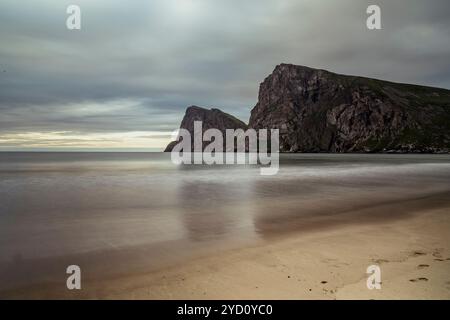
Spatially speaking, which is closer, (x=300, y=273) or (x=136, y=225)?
(x=300, y=273)

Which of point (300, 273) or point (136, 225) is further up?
point (300, 273)

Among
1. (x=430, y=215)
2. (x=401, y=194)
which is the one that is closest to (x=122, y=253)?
(x=430, y=215)

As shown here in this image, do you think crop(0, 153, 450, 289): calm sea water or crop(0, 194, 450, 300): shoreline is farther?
crop(0, 153, 450, 289): calm sea water

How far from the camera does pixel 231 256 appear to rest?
1006 centimetres

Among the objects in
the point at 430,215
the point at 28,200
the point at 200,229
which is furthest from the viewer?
the point at 28,200

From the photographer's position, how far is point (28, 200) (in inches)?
980

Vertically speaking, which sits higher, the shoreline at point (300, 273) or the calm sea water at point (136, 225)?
the shoreline at point (300, 273)

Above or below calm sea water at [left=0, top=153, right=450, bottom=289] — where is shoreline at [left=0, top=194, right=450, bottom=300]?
above

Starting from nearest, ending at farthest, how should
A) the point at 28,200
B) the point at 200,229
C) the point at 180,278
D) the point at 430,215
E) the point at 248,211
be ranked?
the point at 180,278
the point at 200,229
the point at 430,215
the point at 248,211
the point at 28,200

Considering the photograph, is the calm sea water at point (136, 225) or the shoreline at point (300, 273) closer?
the shoreline at point (300, 273)

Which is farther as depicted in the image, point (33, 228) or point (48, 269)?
point (33, 228)

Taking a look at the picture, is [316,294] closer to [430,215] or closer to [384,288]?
[384,288]
